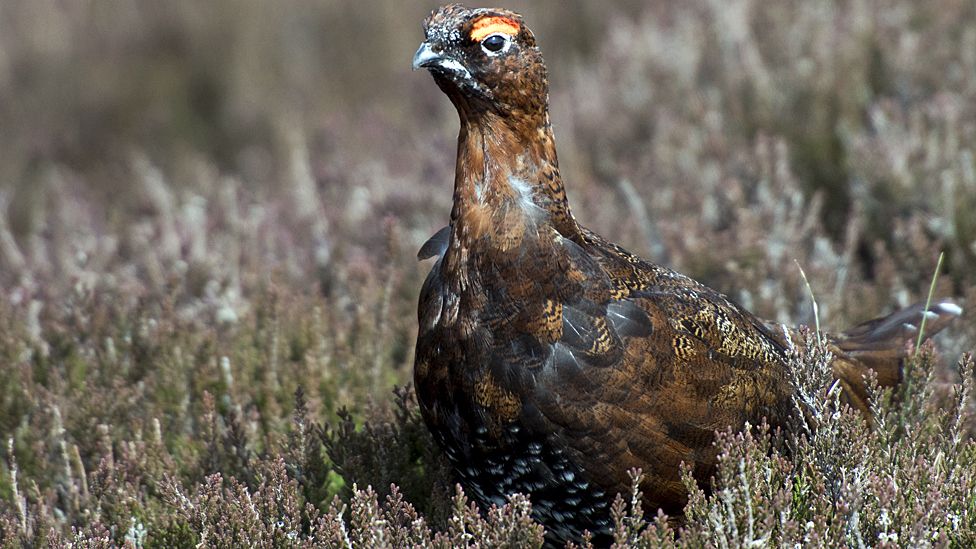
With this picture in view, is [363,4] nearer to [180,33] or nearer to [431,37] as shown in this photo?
[180,33]

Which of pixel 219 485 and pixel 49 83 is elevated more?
pixel 49 83

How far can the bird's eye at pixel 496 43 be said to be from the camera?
7.47 ft

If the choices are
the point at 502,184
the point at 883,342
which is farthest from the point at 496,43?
the point at 883,342

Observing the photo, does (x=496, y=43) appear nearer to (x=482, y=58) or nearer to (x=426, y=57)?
(x=482, y=58)

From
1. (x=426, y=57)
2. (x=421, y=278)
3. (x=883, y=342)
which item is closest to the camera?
(x=426, y=57)

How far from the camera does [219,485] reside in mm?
2371

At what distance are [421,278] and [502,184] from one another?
1672 mm

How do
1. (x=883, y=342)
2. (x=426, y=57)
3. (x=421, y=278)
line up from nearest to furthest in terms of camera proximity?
1. (x=426, y=57)
2. (x=883, y=342)
3. (x=421, y=278)

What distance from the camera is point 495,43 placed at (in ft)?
7.49

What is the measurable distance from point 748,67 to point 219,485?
349cm

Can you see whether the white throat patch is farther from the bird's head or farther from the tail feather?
the tail feather

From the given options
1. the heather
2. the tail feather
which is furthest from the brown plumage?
the tail feather

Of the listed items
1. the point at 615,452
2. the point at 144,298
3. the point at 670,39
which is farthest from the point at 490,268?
the point at 670,39

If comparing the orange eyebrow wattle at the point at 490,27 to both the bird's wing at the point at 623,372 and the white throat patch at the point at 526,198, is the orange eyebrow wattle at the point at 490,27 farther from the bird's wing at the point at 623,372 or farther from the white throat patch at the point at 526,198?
the bird's wing at the point at 623,372
